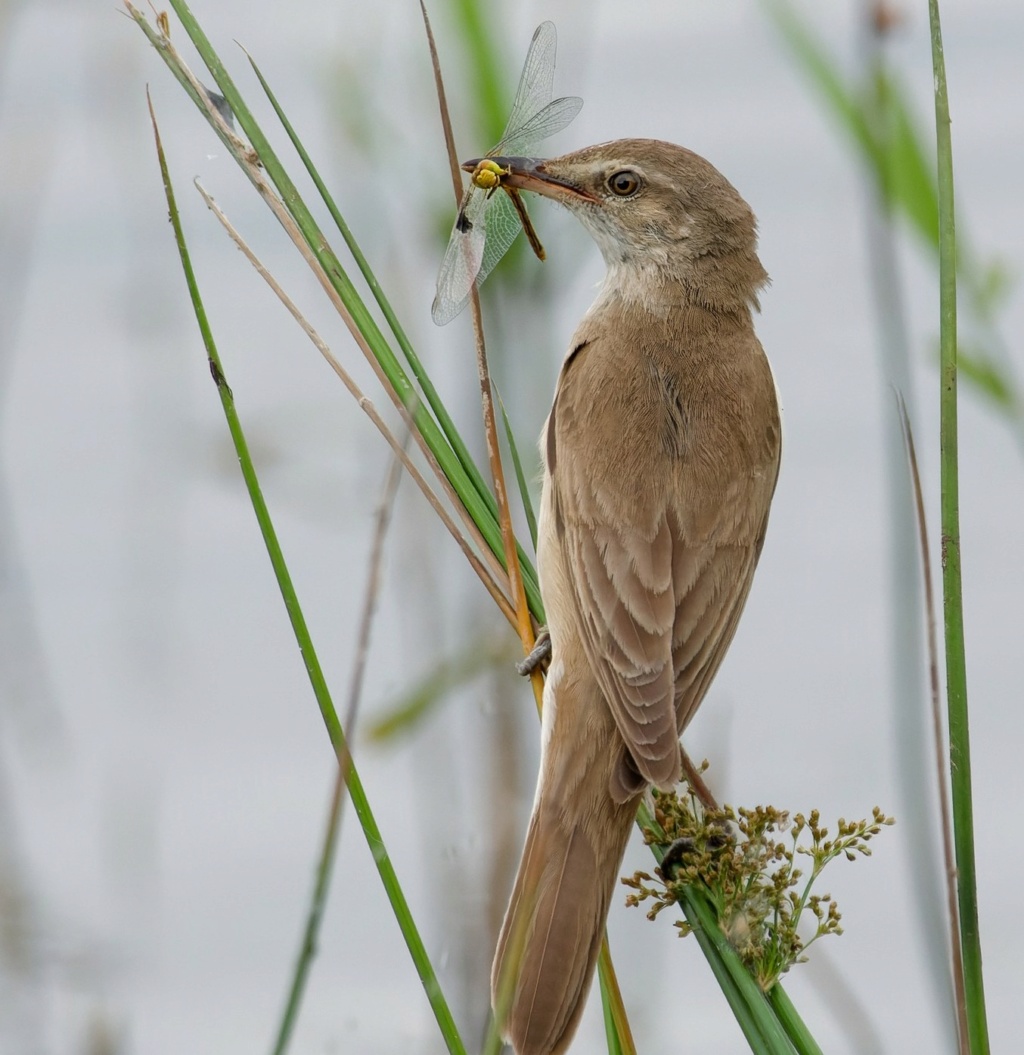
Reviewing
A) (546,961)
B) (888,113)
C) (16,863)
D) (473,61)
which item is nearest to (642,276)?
(473,61)

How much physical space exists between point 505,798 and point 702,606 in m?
0.74

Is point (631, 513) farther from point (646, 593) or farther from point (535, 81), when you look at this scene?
point (535, 81)

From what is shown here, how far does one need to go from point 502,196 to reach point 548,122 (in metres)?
0.18

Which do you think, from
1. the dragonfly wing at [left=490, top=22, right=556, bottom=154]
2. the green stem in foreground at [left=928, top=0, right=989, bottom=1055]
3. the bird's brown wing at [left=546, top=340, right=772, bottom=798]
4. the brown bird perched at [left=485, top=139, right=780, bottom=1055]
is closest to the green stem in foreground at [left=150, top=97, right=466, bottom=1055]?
the brown bird perched at [left=485, top=139, right=780, bottom=1055]

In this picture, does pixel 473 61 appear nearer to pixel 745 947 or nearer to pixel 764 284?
pixel 764 284

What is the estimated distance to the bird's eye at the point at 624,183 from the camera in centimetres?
319

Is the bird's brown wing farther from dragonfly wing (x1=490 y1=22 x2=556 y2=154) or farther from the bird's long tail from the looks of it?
dragonfly wing (x1=490 y1=22 x2=556 y2=154)

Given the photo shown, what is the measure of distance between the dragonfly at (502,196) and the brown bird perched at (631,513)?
2.4 inches

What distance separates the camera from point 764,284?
3.41m

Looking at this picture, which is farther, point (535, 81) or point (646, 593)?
point (535, 81)

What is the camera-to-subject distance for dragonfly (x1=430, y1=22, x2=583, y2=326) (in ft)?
8.70

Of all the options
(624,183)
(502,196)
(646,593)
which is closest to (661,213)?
(624,183)

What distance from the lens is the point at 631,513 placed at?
278 centimetres

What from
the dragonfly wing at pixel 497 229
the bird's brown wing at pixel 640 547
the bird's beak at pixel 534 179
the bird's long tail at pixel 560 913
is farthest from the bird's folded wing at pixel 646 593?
the bird's beak at pixel 534 179
